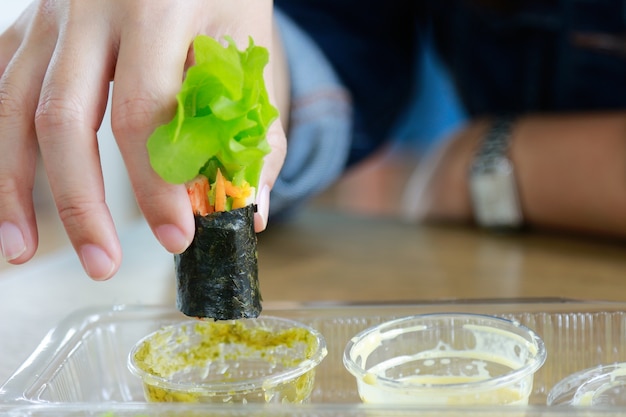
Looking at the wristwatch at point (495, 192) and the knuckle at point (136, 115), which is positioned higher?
the knuckle at point (136, 115)

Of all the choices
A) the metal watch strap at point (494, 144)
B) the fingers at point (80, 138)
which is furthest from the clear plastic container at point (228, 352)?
the metal watch strap at point (494, 144)

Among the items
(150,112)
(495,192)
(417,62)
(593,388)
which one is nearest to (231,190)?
(150,112)

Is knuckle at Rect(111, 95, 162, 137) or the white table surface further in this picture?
the white table surface

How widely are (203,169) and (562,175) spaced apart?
1.06 meters

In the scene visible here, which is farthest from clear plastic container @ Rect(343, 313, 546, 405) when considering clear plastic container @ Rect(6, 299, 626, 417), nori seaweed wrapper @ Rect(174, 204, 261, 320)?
nori seaweed wrapper @ Rect(174, 204, 261, 320)

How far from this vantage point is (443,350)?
34.6 inches

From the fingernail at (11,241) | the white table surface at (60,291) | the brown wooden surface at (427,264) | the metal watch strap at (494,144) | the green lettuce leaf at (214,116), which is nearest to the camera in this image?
the green lettuce leaf at (214,116)

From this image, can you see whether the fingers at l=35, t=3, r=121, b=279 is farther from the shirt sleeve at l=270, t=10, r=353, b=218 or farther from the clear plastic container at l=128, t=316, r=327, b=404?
the shirt sleeve at l=270, t=10, r=353, b=218

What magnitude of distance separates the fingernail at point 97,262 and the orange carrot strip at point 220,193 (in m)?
0.12

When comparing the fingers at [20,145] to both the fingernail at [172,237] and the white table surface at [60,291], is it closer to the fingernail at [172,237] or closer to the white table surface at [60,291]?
the fingernail at [172,237]

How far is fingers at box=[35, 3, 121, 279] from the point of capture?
0.71m

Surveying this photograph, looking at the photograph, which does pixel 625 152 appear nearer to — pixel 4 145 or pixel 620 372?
pixel 620 372

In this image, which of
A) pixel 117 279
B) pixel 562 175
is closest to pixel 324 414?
pixel 117 279

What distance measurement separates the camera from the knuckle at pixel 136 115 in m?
0.68
